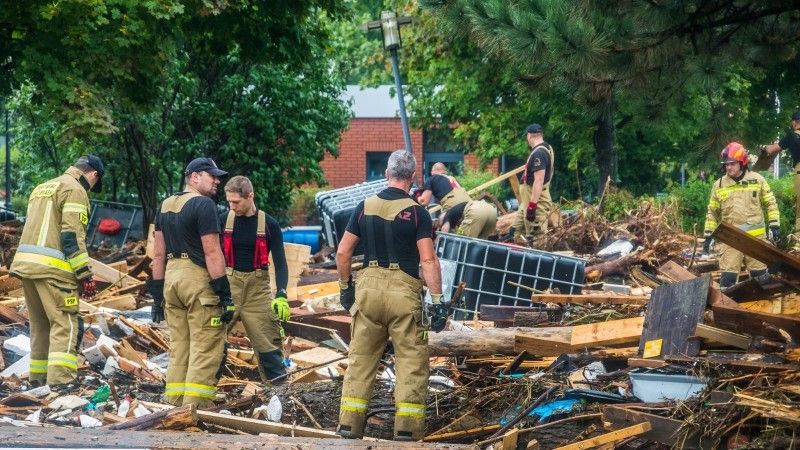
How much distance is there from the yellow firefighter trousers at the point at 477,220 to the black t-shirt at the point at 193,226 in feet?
20.8

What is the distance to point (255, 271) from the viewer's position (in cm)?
1043

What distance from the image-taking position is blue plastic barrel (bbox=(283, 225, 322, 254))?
891 inches

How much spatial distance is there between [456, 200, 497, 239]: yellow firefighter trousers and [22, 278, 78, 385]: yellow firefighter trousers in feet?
19.7

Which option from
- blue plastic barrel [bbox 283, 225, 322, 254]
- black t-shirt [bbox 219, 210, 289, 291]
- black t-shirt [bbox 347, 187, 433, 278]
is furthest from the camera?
blue plastic barrel [bbox 283, 225, 322, 254]

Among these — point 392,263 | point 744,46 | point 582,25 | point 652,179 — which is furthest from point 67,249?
point 652,179

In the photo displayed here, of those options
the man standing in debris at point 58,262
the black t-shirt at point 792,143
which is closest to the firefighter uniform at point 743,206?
the black t-shirt at point 792,143

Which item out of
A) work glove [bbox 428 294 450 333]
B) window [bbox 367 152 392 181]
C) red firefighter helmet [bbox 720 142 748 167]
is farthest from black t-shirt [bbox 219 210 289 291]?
window [bbox 367 152 392 181]

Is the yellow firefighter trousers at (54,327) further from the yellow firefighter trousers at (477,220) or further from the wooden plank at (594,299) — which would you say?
the yellow firefighter trousers at (477,220)

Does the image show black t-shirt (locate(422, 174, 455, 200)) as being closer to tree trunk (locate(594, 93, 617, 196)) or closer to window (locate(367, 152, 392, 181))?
tree trunk (locate(594, 93, 617, 196))

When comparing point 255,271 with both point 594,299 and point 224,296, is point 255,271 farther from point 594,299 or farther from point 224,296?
point 594,299

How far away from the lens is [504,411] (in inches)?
347

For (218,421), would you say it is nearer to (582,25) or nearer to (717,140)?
(582,25)

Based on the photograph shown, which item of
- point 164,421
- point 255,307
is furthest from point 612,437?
point 255,307

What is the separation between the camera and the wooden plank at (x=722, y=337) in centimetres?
834
